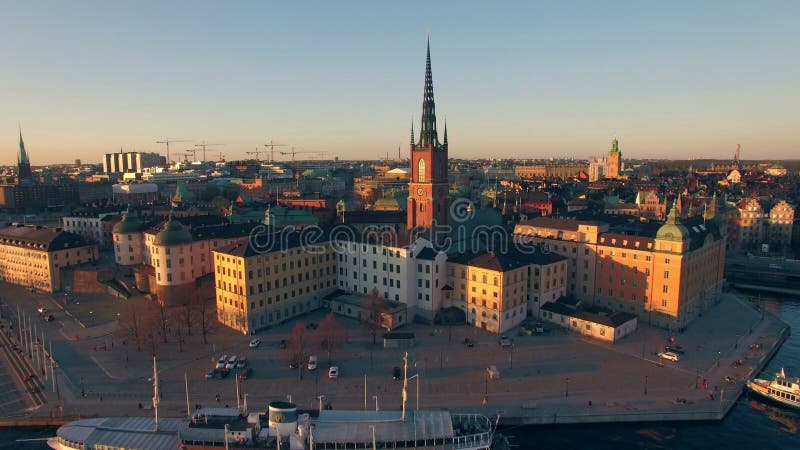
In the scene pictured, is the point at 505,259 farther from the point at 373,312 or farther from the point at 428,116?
the point at 428,116

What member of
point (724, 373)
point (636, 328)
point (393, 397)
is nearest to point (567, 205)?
point (636, 328)

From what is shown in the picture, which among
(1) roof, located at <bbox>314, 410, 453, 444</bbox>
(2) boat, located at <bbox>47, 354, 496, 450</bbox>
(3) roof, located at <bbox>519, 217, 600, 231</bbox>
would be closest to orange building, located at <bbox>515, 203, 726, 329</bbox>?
(3) roof, located at <bbox>519, 217, 600, 231</bbox>

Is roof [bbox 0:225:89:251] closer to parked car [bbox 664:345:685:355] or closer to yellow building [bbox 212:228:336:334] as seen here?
yellow building [bbox 212:228:336:334]

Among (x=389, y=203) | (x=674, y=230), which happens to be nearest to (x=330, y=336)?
(x=674, y=230)

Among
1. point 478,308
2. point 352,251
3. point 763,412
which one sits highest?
point 352,251

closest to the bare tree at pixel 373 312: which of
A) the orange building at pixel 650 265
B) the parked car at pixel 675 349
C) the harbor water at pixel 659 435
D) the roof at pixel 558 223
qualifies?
the harbor water at pixel 659 435

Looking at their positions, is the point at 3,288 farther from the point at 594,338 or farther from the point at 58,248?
the point at 594,338
